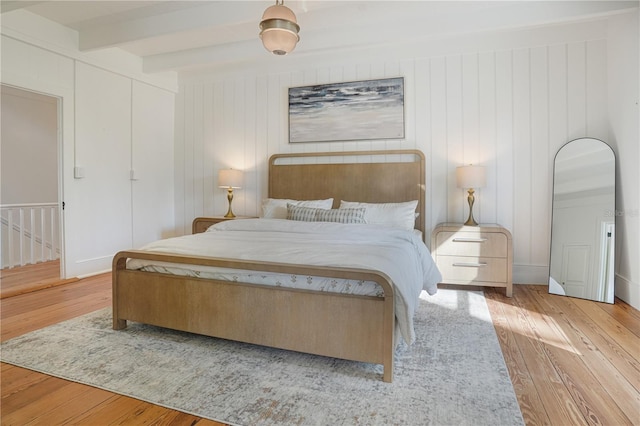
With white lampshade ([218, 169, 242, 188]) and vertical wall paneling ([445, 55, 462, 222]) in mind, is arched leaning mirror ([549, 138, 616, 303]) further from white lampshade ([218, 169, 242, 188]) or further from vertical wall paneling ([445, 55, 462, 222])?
white lampshade ([218, 169, 242, 188])

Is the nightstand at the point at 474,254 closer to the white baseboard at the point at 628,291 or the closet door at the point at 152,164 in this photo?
the white baseboard at the point at 628,291

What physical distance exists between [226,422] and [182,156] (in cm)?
443

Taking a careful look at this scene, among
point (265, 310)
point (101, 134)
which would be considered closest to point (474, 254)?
point (265, 310)

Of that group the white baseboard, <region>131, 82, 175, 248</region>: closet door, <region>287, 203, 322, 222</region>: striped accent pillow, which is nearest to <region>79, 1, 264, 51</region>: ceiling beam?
<region>131, 82, 175, 248</region>: closet door

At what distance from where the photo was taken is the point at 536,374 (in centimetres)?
192

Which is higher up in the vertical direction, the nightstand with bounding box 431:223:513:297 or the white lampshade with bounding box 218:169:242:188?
the white lampshade with bounding box 218:169:242:188

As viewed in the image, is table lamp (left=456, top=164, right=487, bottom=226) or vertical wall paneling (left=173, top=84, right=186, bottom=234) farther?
vertical wall paneling (left=173, top=84, right=186, bottom=234)

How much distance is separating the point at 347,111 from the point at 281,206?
144 centimetres

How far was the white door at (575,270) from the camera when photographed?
3.32 metres

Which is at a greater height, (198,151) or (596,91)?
(596,91)

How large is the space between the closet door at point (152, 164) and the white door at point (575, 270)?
16.4 ft

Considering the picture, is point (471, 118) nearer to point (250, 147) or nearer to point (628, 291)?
point (628, 291)

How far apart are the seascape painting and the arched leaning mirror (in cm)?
175

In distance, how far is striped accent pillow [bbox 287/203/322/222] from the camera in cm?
360
